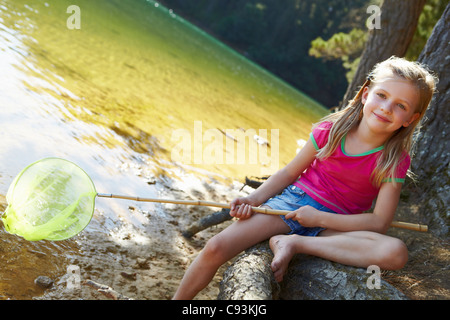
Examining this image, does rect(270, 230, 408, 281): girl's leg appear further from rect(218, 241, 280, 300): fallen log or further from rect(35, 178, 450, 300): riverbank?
rect(35, 178, 450, 300): riverbank

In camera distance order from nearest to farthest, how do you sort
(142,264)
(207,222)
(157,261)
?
(142,264)
(157,261)
(207,222)

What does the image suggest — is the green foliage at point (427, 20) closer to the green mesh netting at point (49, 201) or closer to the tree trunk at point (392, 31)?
the tree trunk at point (392, 31)

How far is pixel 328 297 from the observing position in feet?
7.02

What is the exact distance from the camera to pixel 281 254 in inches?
87.2

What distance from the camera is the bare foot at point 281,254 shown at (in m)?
2.18

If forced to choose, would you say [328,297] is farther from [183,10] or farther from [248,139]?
[183,10]

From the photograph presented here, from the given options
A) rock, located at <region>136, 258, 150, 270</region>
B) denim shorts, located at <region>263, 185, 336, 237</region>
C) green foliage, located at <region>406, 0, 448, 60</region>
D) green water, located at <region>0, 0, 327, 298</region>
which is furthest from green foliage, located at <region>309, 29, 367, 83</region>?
rock, located at <region>136, 258, 150, 270</region>

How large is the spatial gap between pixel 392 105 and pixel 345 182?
0.55 metres

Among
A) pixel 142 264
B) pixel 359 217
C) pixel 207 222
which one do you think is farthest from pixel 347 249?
pixel 207 222

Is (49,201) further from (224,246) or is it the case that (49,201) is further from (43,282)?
(224,246)

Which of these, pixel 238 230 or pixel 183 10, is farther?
pixel 183 10

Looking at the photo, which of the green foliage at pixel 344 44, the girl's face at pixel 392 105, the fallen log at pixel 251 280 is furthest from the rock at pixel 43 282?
the green foliage at pixel 344 44
